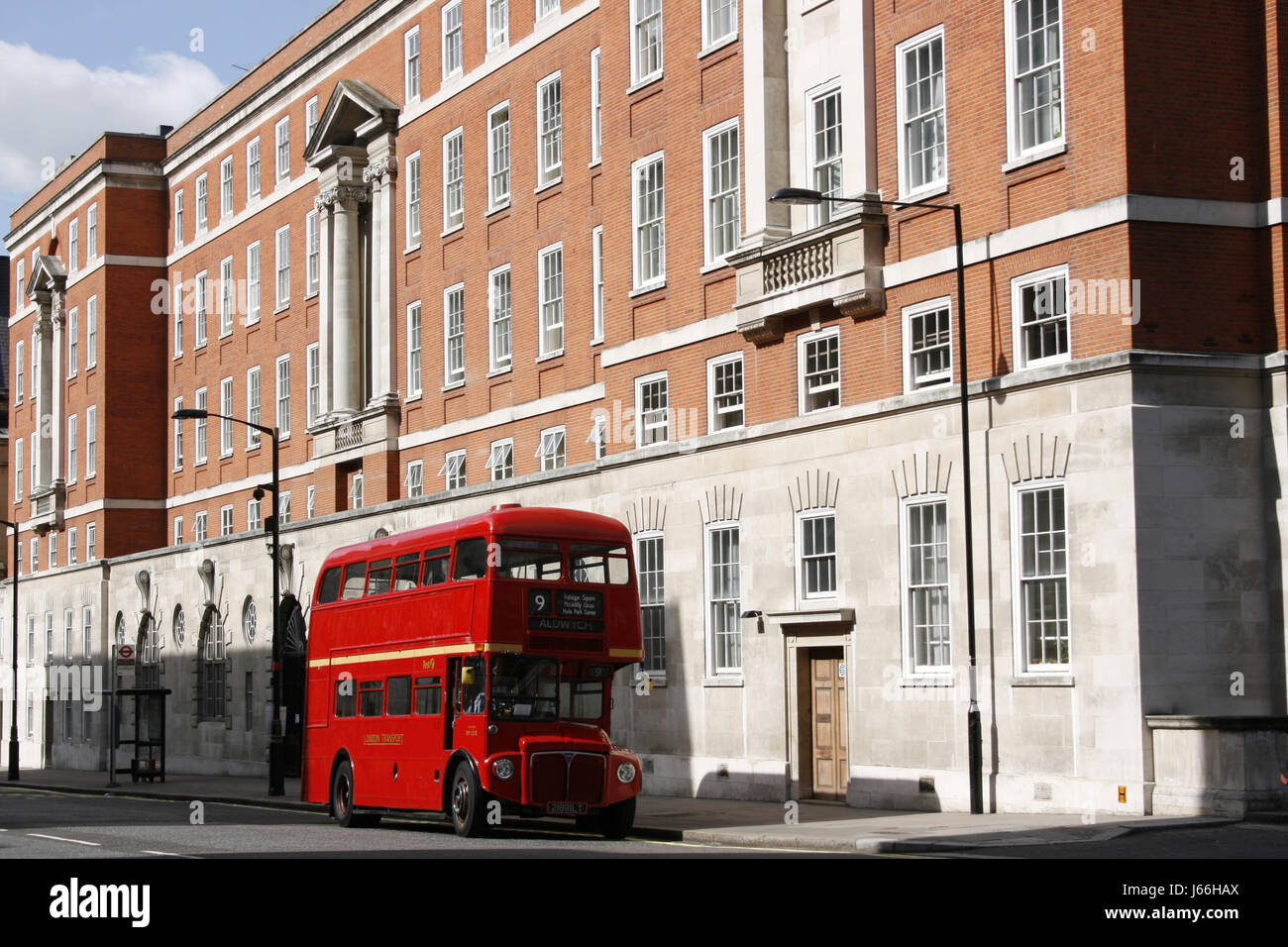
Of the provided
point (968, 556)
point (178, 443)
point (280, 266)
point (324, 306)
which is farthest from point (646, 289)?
point (178, 443)

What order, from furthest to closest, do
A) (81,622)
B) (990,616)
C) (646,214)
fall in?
1. (81,622)
2. (646,214)
3. (990,616)

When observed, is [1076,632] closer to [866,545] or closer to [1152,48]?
[866,545]

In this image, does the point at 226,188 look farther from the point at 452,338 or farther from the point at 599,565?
the point at 599,565

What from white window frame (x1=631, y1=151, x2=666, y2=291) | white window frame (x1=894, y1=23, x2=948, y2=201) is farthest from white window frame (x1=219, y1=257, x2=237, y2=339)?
white window frame (x1=894, y1=23, x2=948, y2=201)

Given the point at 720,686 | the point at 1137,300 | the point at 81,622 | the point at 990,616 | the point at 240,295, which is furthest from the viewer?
the point at 81,622

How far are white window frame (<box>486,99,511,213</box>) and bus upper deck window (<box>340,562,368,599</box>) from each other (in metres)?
17.2

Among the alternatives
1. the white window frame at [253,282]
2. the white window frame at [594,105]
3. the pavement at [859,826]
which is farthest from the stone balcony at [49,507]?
Answer: the pavement at [859,826]

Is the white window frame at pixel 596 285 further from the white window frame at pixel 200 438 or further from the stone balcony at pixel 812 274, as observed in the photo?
the white window frame at pixel 200 438

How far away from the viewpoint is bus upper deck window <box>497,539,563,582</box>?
82.5 feet

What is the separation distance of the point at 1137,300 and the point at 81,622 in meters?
53.2

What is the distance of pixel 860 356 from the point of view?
29797mm

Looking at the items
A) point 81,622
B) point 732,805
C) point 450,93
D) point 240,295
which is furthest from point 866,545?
point 81,622

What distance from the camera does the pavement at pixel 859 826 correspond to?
21656mm

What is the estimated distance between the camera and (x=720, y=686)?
1292 inches
